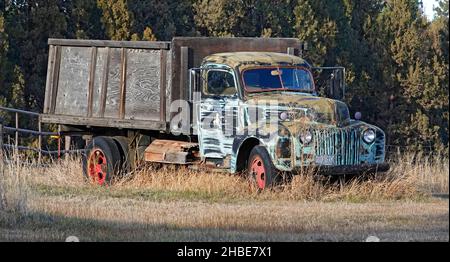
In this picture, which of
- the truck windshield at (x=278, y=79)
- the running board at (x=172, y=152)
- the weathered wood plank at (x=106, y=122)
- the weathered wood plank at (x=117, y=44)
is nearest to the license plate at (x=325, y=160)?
the truck windshield at (x=278, y=79)

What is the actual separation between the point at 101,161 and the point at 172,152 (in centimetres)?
204

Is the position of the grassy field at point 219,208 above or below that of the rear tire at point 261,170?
below

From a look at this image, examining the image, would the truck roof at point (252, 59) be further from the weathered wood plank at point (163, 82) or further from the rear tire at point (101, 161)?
the rear tire at point (101, 161)

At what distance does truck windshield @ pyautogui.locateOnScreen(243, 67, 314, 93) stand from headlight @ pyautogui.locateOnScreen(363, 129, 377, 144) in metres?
1.69

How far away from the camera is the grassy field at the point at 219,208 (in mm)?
12500

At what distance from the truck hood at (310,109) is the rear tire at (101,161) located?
3.67 metres

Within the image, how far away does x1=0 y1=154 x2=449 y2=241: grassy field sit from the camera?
41.0 feet

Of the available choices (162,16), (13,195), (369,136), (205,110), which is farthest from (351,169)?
(162,16)

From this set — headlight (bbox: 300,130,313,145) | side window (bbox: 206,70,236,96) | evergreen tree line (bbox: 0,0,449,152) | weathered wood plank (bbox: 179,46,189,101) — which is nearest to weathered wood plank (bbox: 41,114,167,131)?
weathered wood plank (bbox: 179,46,189,101)

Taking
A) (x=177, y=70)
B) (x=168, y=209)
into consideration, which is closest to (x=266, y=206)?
(x=168, y=209)

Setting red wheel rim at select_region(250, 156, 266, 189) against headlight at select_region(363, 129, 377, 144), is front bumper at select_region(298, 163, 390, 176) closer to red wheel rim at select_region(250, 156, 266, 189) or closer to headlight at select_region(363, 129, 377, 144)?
headlight at select_region(363, 129, 377, 144)

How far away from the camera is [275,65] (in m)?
18.2

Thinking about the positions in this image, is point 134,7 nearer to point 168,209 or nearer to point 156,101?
point 156,101

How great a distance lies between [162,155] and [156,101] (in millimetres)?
950
